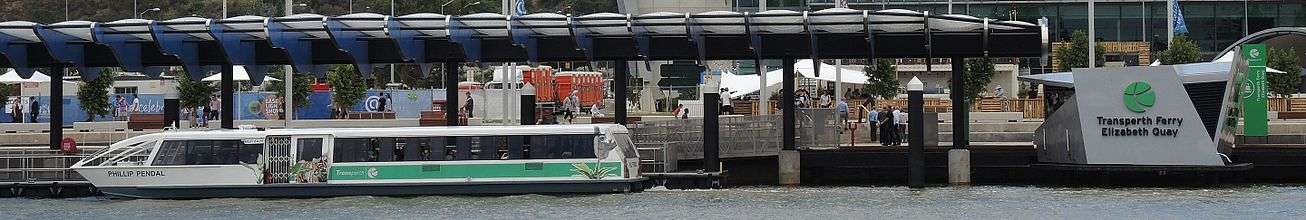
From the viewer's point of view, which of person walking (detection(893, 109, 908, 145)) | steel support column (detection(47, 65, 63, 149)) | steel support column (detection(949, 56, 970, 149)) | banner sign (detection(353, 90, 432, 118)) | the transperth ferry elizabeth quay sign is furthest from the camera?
banner sign (detection(353, 90, 432, 118))

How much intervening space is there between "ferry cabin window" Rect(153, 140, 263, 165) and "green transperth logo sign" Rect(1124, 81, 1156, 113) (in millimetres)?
19245

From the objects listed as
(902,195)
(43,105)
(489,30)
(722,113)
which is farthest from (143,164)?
(43,105)

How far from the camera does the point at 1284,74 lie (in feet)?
252

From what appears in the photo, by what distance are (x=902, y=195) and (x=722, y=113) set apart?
20994 millimetres

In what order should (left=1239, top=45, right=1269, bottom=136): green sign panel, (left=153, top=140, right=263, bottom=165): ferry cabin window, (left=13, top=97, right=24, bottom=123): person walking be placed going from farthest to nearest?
(left=13, top=97, right=24, bottom=123): person walking → (left=1239, top=45, right=1269, bottom=136): green sign panel → (left=153, top=140, right=263, bottom=165): ferry cabin window

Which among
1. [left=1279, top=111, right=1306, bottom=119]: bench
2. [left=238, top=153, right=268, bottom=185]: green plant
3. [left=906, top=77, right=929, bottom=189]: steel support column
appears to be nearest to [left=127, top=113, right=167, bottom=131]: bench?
[left=238, top=153, right=268, bottom=185]: green plant

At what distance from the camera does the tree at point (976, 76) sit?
78438 millimetres

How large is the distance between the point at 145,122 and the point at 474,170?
1943 cm

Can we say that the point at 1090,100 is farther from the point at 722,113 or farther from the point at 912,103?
the point at 722,113

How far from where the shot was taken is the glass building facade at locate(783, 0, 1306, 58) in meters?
105

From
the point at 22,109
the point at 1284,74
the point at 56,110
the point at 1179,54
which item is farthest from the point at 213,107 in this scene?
the point at 1284,74

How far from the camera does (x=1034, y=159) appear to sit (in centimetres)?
5462

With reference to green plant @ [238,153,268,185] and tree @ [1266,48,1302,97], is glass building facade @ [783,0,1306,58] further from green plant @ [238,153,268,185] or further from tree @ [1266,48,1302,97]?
green plant @ [238,153,268,185]

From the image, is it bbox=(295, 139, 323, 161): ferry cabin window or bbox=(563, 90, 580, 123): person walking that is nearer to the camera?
bbox=(295, 139, 323, 161): ferry cabin window
